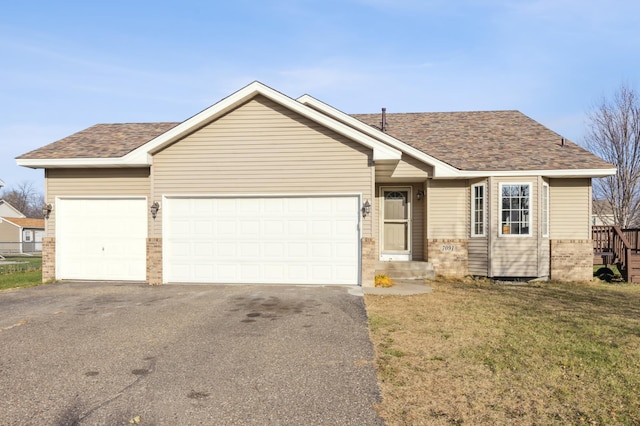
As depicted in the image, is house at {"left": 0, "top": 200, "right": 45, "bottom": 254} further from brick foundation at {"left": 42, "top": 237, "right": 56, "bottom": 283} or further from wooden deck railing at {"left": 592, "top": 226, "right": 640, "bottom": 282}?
wooden deck railing at {"left": 592, "top": 226, "right": 640, "bottom": 282}

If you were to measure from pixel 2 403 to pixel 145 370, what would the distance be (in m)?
1.33

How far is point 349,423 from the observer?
12.2ft

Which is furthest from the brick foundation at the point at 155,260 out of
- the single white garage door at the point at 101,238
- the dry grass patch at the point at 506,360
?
the dry grass patch at the point at 506,360

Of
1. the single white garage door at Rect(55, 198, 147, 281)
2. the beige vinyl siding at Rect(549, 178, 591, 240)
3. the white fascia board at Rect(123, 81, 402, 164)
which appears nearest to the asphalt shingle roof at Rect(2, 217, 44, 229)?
the single white garage door at Rect(55, 198, 147, 281)

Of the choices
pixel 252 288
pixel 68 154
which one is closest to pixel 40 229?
pixel 68 154

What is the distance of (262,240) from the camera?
1082cm

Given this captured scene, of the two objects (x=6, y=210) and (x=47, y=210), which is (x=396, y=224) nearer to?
(x=47, y=210)

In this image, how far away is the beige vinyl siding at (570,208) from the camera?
1278cm

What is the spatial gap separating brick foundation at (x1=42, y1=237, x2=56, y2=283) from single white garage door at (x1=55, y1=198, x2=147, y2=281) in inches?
4.2

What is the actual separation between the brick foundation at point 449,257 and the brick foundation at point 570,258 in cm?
254

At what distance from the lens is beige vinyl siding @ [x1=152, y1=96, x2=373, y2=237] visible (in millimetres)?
10578

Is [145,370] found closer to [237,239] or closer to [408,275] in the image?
[237,239]

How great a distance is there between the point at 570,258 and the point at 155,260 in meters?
11.8

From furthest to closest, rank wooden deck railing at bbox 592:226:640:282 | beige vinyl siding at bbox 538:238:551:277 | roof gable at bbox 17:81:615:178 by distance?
wooden deck railing at bbox 592:226:640:282, beige vinyl siding at bbox 538:238:551:277, roof gable at bbox 17:81:615:178
